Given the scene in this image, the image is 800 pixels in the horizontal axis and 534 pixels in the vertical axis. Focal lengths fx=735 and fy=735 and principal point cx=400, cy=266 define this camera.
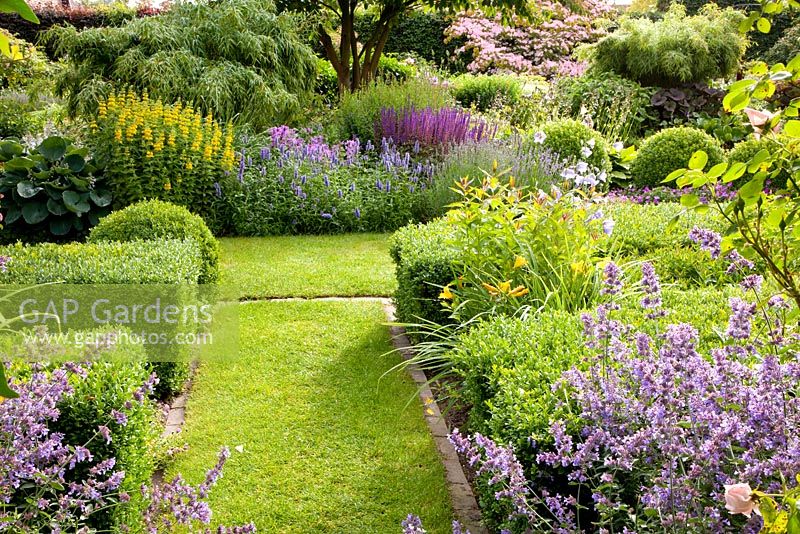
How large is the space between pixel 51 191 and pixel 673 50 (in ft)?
32.4

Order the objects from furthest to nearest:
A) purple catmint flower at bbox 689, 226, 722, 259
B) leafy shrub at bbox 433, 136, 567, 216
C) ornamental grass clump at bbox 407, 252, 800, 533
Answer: leafy shrub at bbox 433, 136, 567, 216
purple catmint flower at bbox 689, 226, 722, 259
ornamental grass clump at bbox 407, 252, 800, 533

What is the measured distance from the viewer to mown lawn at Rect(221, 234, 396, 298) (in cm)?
541

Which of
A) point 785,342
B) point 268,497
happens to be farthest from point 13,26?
point 785,342

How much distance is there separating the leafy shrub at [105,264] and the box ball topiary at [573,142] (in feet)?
16.2

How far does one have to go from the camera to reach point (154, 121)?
6.80 meters

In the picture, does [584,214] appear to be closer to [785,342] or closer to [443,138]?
[785,342]

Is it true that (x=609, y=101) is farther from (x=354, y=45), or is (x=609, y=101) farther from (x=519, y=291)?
(x=519, y=291)

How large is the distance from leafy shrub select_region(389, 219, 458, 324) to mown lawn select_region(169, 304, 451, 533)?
1.05 feet

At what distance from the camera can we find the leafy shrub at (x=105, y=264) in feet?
11.9

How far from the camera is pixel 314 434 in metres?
3.45

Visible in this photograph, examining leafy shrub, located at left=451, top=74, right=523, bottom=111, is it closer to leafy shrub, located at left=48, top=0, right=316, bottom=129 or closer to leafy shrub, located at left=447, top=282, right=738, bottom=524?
leafy shrub, located at left=48, top=0, right=316, bottom=129

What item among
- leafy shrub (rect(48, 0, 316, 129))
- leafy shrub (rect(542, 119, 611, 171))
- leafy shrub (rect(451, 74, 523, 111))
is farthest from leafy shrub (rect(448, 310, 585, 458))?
leafy shrub (rect(451, 74, 523, 111))

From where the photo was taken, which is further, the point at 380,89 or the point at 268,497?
the point at 380,89

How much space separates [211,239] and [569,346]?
298 centimetres
